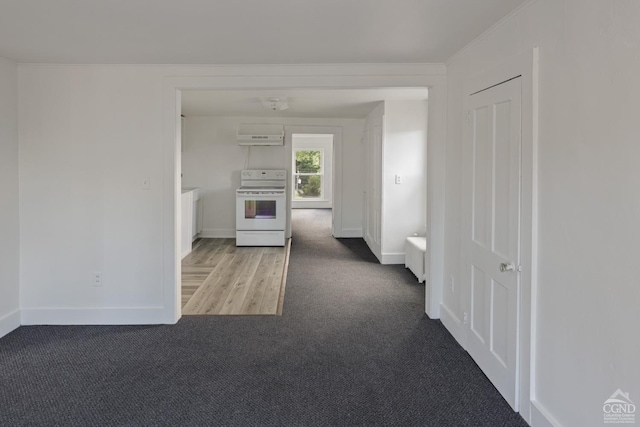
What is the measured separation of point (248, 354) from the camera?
2.99 meters

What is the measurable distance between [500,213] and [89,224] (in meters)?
3.17

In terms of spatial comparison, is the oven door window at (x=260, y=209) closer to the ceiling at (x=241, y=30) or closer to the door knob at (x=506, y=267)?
the ceiling at (x=241, y=30)

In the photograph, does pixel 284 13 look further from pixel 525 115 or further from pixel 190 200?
pixel 190 200

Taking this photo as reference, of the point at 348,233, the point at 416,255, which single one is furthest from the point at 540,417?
the point at 348,233

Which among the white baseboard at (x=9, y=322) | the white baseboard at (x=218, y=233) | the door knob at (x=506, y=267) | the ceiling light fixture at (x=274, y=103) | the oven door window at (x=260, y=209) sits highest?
the ceiling light fixture at (x=274, y=103)

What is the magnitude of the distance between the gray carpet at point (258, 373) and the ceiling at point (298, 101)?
2.42 m

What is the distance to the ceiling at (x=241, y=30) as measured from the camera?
85.5 inches

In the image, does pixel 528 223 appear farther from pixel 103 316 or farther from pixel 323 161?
pixel 323 161

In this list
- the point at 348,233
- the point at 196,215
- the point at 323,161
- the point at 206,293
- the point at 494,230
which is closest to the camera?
the point at 494,230

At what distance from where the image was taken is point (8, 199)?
3.33m

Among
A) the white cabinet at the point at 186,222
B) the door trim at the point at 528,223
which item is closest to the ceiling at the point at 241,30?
the door trim at the point at 528,223

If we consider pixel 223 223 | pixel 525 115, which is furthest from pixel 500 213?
pixel 223 223

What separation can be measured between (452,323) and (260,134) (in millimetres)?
4962

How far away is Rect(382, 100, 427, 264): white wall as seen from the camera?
5.52 metres
